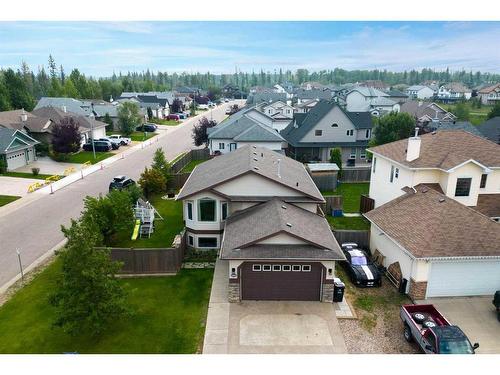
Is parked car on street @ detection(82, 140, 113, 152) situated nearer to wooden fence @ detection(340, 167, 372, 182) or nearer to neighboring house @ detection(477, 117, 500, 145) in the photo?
wooden fence @ detection(340, 167, 372, 182)

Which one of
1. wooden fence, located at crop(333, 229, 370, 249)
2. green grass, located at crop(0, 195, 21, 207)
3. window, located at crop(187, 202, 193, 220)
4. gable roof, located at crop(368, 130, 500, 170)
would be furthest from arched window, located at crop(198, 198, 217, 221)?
green grass, located at crop(0, 195, 21, 207)

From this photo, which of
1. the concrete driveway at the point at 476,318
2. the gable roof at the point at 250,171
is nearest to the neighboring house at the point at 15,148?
the gable roof at the point at 250,171

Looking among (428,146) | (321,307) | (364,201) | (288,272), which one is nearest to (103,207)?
(288,272)

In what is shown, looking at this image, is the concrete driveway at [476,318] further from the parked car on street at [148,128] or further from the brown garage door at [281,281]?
the parked car on street at [148,128]

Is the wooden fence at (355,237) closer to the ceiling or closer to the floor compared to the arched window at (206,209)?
closer to the floor

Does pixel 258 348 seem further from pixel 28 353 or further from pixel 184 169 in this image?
pixel 184 169

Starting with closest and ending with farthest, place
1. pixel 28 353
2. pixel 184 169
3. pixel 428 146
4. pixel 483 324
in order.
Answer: pixel 28 353 → pixel 483 324 → pixel 428 146 → pixel 184 169

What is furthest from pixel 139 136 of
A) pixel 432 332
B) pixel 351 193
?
pixel 432 332
